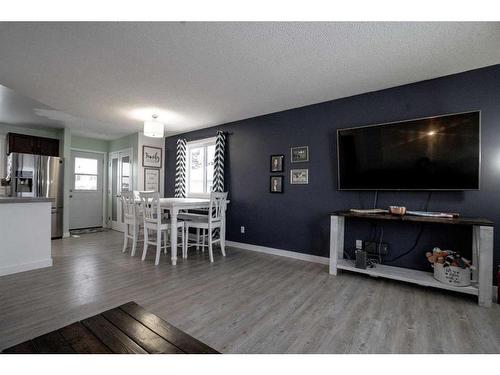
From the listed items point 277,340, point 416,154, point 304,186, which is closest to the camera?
point 277,340

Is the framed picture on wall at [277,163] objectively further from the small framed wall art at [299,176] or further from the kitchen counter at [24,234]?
the kitchen counter at [24,234]

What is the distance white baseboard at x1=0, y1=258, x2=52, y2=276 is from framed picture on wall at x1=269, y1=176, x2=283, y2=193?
3.21 metres

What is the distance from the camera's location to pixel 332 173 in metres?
3.30

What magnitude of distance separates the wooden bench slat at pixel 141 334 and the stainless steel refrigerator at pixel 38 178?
171 inches

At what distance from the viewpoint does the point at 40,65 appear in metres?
2.38

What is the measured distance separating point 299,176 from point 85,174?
17.6ft

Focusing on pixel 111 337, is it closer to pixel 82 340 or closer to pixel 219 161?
pixel 82 340

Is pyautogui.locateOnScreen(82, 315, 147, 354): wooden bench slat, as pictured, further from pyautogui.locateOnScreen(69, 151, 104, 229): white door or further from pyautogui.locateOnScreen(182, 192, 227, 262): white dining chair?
pyautogui.locateOnScreen(69, 151, 104, 229): white door

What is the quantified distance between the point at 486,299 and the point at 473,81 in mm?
2159

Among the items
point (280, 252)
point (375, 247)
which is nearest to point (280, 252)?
point (280, 252)

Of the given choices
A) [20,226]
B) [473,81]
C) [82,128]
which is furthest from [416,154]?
[82,128]

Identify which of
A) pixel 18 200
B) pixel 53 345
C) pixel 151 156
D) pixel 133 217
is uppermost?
pixel 151 156

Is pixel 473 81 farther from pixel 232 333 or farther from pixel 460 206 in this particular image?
pixel 232 333

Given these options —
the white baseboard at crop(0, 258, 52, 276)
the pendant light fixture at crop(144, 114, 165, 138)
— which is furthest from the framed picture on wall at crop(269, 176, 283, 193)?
the white baseboard at crop(0, 258, 52, 276)
